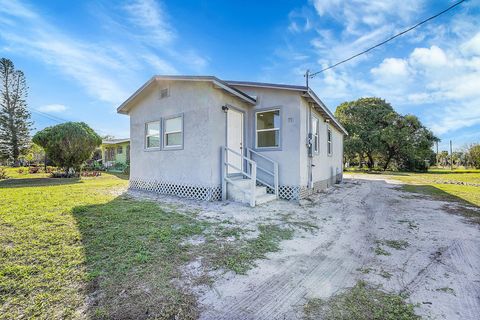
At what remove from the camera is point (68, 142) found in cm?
1303

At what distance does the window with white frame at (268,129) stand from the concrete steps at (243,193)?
1.69 metres

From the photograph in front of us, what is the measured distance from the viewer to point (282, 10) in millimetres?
10633

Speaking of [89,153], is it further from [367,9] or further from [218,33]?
[367,9]

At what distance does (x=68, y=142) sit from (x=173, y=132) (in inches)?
346

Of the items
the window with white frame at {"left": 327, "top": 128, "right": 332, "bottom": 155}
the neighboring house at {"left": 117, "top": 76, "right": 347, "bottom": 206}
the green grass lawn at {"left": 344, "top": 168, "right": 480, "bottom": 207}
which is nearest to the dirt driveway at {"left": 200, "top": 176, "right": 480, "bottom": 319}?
the neighboring house at {"left": 117, "top": 76, "right": 347, "bottom": 206}

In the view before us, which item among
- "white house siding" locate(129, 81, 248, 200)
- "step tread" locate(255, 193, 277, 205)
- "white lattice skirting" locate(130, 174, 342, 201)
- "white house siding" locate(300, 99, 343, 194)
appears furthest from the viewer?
"white house siding" locate(300, 99, 343, 194)

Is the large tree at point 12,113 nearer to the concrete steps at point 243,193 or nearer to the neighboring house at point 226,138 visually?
the neighboring house at point 226,138

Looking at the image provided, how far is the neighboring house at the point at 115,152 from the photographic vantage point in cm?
2322

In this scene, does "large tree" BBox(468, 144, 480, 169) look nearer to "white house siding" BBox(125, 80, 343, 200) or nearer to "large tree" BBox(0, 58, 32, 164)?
"white house siding" BBox(125, 80, 343, 200)

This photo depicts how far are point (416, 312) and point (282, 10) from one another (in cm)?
1210

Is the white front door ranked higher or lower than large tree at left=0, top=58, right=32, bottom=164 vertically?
lower

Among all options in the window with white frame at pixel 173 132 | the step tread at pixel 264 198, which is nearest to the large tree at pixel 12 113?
the window with white frame at pixel 173 132

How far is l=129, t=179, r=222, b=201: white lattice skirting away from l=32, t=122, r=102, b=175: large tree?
20.7 ft

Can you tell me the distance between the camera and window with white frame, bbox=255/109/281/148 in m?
8.13
